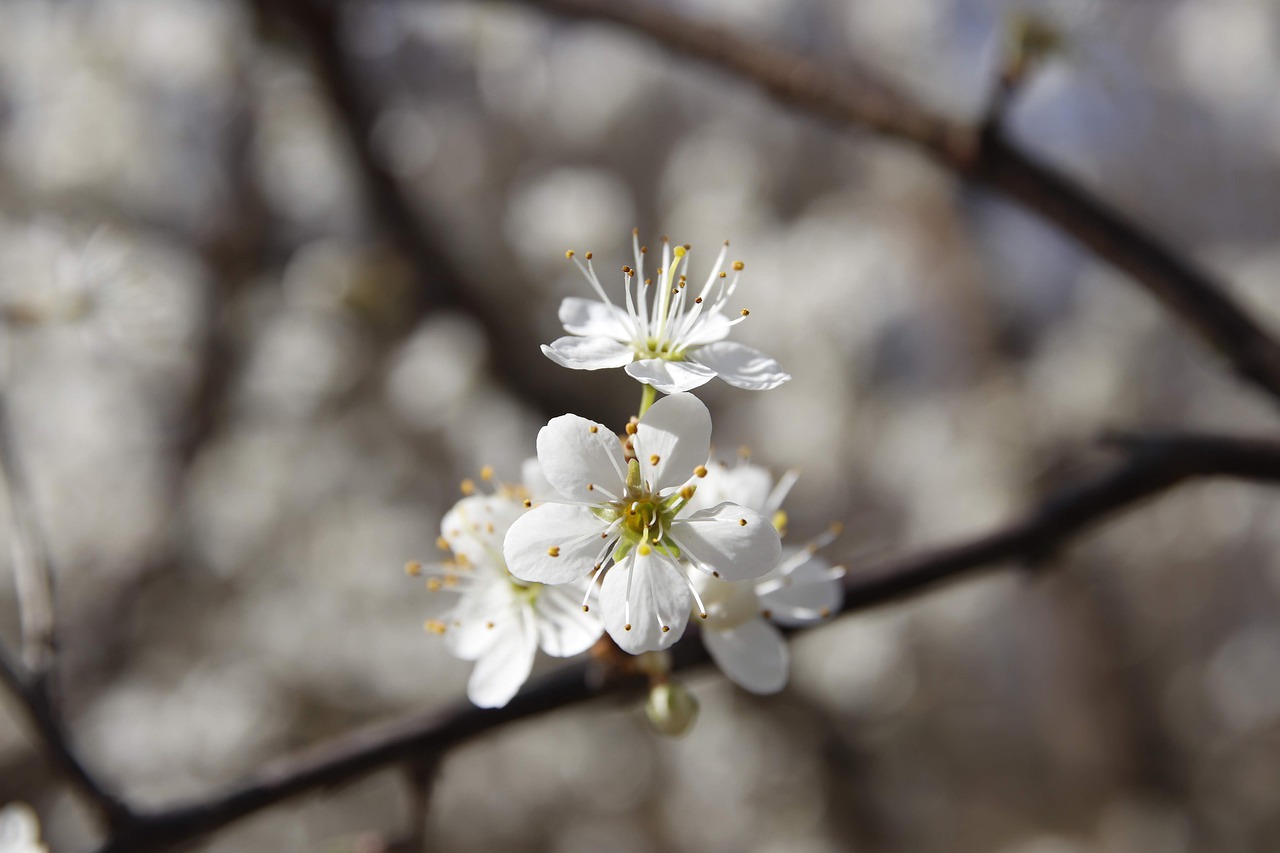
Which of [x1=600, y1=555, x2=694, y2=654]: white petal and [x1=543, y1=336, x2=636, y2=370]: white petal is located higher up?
[x1=543, y1=336, x2=636, y2=370]: white petal

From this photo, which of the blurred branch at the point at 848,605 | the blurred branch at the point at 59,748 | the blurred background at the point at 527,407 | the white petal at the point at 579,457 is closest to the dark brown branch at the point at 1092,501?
the blurred branch at the point at 848,605

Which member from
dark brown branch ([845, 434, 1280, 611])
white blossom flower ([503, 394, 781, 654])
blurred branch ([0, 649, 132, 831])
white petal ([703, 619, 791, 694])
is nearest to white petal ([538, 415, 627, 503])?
white blossom flower ([503, 394, 781, 654])

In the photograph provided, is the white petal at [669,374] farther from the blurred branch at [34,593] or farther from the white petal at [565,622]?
the blurred branch at [34,593]

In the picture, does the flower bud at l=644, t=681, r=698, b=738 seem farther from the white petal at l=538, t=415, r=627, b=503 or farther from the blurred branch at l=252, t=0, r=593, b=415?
the blurred branch at l=252, t=0, r=593, b=415

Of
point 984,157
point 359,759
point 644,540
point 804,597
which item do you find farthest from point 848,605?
point 984,157

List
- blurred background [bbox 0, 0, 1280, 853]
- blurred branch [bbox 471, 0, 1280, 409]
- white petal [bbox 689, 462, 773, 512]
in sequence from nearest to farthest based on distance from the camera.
A: white petal [bbox 689, 462, 773, 512] < blurred branch [bbox 471, 0, 1280, 409] < blurred background [bbox 0, 0, 1280, 853]

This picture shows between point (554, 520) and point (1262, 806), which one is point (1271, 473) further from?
point (1262, 806)
